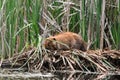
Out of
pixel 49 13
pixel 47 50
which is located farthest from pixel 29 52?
pixel 49 13

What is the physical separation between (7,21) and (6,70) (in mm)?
883

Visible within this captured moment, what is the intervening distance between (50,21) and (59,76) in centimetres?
149

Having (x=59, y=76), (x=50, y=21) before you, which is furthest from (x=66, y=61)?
(x=50, y=21)

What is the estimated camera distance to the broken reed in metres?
7.43

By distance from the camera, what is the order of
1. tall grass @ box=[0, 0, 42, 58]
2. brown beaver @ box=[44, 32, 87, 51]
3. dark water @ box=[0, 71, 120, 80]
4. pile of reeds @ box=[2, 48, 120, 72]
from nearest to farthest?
dark water @ box=[0, 71, 120, 80] < pile of reeds @ box=[2, 48, 120, 72] < tall grass @ box=[0, 0, 42, 58] < brown beaver @ box=[44, 32, 87, 51]

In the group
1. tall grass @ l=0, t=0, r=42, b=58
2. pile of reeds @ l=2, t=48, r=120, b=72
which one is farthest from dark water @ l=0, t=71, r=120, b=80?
tall grass @ l=0, t=0, r=42, b=58

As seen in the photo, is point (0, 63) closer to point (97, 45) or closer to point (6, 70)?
point (6, 70)

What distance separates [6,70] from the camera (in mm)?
6988

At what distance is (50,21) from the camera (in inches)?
307

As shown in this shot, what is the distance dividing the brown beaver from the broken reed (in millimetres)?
148

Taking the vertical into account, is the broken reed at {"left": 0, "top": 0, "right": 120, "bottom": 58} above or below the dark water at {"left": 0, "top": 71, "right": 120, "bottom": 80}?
above

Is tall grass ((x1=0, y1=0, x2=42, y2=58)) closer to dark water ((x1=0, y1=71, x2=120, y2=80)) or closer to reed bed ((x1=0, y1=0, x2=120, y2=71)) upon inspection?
reed bed ((x1=0, y1=0, x2=120, y2=71))

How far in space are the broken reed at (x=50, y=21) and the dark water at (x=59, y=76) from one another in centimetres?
74

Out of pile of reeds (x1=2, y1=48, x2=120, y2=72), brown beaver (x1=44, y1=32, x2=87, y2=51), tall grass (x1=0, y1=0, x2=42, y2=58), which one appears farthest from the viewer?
brown beaver (x1=44, y1=32, x2=87, y2=51)
